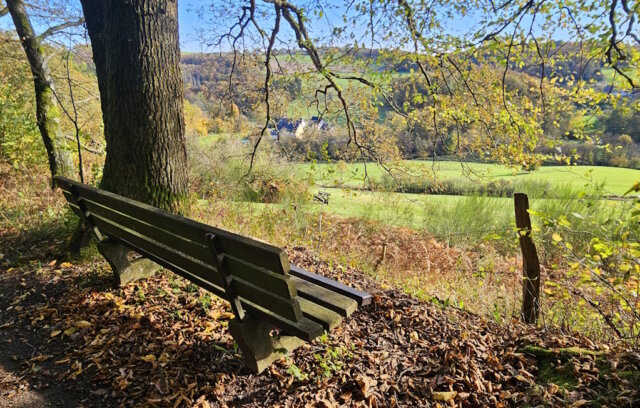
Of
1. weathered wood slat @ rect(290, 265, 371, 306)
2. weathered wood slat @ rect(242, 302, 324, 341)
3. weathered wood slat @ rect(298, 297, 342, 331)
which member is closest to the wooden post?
weathered wood slat @ rect(290, 265, 371, 306)

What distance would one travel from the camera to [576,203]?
33.4 feet

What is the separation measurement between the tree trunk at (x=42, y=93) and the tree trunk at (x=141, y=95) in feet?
12.5

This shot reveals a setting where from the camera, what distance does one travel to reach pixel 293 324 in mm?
2152

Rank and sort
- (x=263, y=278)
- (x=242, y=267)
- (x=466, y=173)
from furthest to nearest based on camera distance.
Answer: (x=466, y=173) → (x=242, y=267) → (x=263, y=278)

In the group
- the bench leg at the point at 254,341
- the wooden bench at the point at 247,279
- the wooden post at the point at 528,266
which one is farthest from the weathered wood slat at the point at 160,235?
the wooden post at the point at 528,266

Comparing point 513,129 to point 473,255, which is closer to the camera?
point 513,129

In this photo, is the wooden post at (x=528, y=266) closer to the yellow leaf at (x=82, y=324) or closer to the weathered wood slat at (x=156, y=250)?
the weathered wood slat at (x=156, y=250)

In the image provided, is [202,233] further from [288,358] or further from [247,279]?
[288,358]

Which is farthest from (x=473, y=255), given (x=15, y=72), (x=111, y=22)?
(x=15, y=72)

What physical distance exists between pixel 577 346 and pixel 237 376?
8.24ft

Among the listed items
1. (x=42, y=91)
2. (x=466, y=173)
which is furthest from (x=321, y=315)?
(x=42, y=91)

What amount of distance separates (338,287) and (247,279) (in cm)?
89

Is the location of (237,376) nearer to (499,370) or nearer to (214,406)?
(214,406)

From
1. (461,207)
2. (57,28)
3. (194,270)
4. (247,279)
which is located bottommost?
(461,207)
